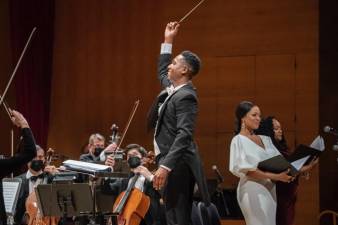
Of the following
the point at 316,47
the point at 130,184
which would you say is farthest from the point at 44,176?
the point at 316,47

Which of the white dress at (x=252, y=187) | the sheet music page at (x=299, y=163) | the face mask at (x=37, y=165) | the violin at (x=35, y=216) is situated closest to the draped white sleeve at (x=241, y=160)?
the white dress at (x=252, y=187)

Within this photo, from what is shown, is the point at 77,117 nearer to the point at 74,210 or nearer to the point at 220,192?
the point at 220,192

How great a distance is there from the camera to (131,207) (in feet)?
16.6

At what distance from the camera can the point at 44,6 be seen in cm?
848

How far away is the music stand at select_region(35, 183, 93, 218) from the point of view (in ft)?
13.9

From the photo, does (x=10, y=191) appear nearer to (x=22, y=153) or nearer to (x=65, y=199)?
(x=65, y=199)

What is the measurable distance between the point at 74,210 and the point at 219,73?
3.98m

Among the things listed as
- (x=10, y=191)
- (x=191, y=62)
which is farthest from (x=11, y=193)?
(x=191, y=62)

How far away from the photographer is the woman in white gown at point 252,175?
4.30m

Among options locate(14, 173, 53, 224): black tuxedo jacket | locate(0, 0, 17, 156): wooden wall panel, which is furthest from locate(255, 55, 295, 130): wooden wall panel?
locate(0, 0, 17, 156): wooden wall panel

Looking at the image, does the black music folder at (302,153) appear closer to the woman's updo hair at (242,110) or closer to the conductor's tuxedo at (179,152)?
the woman's updo hair at (242,110)

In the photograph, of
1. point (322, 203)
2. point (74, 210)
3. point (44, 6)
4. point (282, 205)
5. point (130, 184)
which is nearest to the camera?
point (74, 210)

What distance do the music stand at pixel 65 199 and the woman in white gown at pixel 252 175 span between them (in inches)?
41.6

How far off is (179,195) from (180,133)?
1.04 ft
